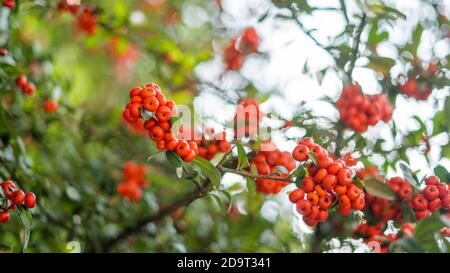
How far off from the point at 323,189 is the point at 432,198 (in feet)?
1.25

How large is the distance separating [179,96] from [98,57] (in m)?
2.15

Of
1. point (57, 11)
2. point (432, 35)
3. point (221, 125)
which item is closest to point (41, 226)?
point (221, 125)

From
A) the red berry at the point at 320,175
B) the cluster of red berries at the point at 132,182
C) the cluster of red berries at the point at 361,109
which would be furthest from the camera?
the cluster of red berries at the point at 132,182

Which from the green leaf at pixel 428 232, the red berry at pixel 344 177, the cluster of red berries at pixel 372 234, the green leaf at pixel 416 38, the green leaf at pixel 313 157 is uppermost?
the green leaf at pixel 416 38

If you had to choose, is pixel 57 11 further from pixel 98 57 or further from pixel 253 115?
pixel 98 57

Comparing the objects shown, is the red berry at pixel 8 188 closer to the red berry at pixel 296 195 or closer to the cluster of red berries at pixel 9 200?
the cluster of red berries at pixel 9 200

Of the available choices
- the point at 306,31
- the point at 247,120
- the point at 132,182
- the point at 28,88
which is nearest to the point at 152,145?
the point at 132,182

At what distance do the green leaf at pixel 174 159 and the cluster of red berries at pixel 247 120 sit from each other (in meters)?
0.55

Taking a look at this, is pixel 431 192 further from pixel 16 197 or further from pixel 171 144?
pixel 16 197

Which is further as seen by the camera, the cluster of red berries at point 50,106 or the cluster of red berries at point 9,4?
the cluster of red berries at point 50,106

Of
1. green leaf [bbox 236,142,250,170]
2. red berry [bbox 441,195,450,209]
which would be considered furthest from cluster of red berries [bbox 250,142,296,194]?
red berry [bbox 441,195,450,209]

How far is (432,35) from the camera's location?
2.64m

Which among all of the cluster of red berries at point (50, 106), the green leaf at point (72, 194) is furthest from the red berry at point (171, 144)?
the cluster of red berries at point (50, 106)

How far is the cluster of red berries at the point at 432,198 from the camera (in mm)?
1784
